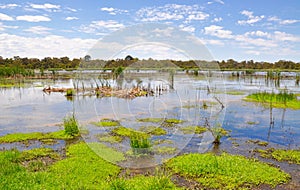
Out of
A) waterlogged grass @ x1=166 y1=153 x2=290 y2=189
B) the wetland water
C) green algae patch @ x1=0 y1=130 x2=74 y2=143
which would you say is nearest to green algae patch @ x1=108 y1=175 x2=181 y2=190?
waterlogged grass @ x1=166 y1=153 x2=290 y2=189

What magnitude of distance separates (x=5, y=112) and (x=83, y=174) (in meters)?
11.5

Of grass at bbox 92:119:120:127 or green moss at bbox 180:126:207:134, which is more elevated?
grass at bbox 92:119:120:127

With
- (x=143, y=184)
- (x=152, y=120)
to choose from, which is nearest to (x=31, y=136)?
(x=152, y=120)

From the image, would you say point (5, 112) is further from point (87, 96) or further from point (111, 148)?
point (111, 148)

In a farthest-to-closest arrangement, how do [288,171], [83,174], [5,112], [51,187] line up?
1. [5,112]
2. [288,171]
3. [83,174]
4. [51,187]

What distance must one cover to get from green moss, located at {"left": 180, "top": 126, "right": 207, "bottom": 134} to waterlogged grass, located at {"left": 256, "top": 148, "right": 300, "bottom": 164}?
9.92 ft

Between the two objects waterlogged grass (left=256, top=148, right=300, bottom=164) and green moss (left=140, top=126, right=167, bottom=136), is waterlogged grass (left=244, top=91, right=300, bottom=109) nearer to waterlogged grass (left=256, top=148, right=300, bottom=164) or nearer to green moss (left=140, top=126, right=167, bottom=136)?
green moss (left=140, top=126, right=167, bottom=136)

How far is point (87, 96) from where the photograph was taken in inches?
937

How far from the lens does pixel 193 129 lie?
40.7 feet

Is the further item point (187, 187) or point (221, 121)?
point (221, 121)

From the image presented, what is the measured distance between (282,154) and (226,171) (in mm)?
2749

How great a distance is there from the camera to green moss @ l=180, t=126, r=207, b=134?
1192cm

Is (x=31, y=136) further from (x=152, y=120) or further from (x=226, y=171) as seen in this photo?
(x=226, y=171)

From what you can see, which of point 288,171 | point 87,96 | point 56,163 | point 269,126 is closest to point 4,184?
point 56,163
